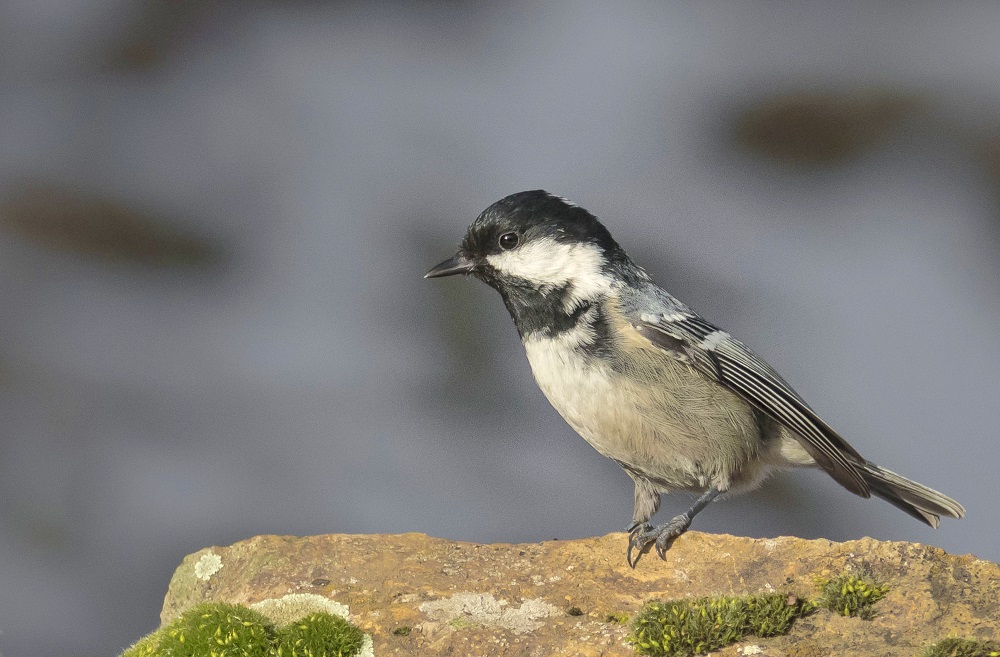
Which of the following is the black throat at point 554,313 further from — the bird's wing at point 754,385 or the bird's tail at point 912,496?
the bird's tail at point 912,496

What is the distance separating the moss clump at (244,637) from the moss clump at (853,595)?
1.24 metres

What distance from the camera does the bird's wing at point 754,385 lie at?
300cm

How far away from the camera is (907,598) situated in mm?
2445

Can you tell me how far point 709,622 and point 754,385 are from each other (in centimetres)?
89

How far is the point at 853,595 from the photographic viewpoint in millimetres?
2463

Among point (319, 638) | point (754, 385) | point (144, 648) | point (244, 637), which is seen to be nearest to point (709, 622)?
point (754, 385)

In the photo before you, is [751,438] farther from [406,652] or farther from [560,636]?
[406,652]

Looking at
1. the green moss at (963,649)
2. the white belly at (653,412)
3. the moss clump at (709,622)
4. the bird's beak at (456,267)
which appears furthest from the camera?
the bird's beak at (456,267)

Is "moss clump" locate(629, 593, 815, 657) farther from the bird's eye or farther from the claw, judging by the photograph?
the bird's eye

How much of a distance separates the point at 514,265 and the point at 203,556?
4.58 feet

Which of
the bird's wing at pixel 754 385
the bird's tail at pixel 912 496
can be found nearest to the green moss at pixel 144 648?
the bird's wing at pixel 754 385

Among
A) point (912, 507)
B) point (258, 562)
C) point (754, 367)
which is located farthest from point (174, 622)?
point (912, 507)

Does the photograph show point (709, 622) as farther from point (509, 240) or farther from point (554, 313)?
point (509, 240)

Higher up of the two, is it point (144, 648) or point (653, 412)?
point (653, 412)
